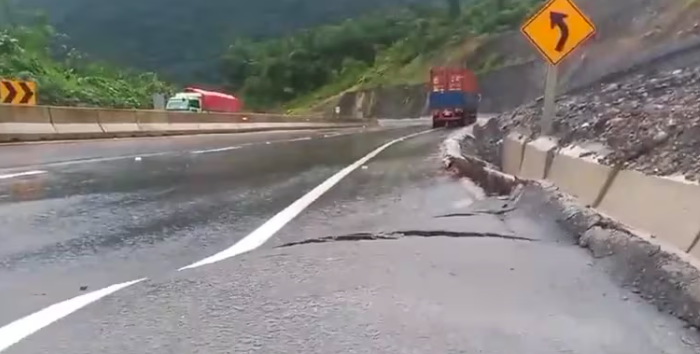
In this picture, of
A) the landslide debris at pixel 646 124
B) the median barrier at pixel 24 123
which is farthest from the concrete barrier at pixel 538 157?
the median barrier at pixel 24 123

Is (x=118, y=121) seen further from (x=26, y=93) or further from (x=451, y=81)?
(x=451, y=81)

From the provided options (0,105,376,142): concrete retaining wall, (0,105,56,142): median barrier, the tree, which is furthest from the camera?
the tree

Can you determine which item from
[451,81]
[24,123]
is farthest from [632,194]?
[451,81]

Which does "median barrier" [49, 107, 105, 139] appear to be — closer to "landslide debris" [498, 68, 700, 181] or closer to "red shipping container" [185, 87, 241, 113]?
"landslide debris" [498, 68, 700, 181]

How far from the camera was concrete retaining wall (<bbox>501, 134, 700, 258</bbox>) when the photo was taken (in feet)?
17.3

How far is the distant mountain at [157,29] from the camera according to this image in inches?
4328

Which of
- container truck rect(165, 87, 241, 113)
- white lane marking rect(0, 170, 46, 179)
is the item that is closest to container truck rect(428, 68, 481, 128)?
container truck rect(165, 87, 241, 113)

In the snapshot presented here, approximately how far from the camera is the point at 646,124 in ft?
26.9

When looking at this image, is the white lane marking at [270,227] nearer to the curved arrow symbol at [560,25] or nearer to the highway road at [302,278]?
the highway road at [302,278]

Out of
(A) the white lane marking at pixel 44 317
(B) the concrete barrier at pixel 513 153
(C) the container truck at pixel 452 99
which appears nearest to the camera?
(A) the white lane marking at pixel 44 317

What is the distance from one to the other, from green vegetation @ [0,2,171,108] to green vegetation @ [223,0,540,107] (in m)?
43.6

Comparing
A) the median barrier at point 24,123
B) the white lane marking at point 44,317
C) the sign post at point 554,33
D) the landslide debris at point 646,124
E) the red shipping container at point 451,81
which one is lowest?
the red shipping container at point 451,81

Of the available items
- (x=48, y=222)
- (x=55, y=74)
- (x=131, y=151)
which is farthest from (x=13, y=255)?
(x=55, y=74)

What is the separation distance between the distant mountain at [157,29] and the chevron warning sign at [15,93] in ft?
249
